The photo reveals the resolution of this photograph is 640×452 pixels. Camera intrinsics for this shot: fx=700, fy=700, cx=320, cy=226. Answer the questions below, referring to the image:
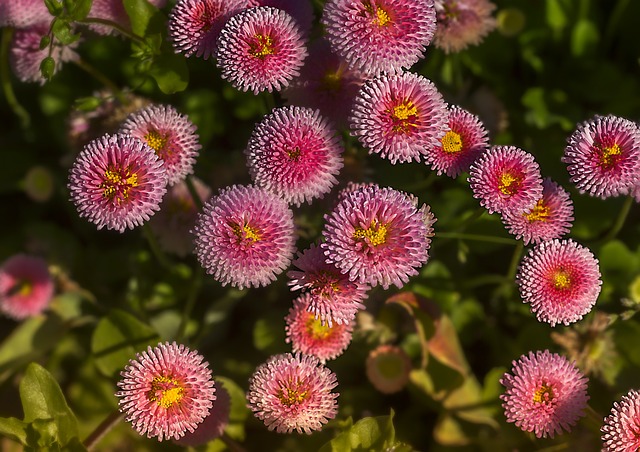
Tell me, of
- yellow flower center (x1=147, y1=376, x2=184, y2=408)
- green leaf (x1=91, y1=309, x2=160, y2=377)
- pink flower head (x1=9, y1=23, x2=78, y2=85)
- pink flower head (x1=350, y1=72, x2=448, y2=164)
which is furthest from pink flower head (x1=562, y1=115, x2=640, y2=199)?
pink flower head (x1=9, y1=23, x2=78, y2=85)

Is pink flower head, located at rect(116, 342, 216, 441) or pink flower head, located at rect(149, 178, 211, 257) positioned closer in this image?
pink flower head, located at rect(116, 342, 216, 441)

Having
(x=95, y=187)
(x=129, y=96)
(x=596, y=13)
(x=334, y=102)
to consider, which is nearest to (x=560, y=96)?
(x=596, y=13)

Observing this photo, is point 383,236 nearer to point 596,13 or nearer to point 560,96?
point 560,96

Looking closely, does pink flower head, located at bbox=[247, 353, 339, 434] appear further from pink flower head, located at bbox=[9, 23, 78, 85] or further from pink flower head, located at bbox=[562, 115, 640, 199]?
pink flower head, located at bbox=[9, 23, 78, 85]

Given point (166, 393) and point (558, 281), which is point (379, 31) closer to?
point (558, 281)

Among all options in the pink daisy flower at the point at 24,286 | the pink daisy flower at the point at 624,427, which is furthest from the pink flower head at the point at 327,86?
the pink daisy flower at the point at 24,286

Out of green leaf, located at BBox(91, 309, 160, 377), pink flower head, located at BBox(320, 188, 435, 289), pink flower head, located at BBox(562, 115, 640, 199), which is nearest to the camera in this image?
pink flower head, located at BBox(320, 188, 435, 289)

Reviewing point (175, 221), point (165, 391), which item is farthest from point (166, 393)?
point (175, 221)
